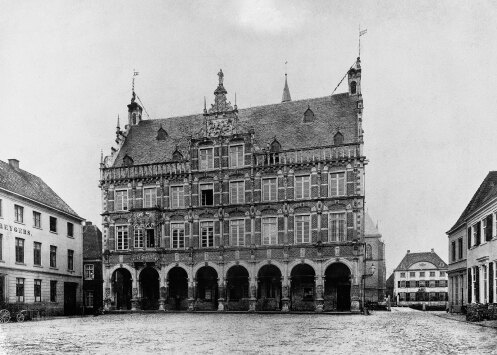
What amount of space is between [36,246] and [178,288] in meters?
12.0

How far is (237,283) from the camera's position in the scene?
4484 cm

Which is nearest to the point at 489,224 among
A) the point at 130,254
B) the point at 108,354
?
the point at 108,354

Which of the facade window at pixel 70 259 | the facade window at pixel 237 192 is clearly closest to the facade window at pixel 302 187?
the facade window at pixel 237 192

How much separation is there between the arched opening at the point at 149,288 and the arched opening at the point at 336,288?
14389 mm

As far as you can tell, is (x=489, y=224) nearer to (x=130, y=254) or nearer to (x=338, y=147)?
(x=338, y=147)

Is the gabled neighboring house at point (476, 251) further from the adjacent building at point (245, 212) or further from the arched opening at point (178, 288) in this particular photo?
the arched opening at point (178, 288)

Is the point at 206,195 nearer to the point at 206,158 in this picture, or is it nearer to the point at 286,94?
the point at 206,158

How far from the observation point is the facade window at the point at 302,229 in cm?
4209

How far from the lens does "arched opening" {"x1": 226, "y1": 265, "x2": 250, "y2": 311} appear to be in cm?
4441

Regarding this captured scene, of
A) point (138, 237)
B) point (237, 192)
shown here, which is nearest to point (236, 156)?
point (237, 192)

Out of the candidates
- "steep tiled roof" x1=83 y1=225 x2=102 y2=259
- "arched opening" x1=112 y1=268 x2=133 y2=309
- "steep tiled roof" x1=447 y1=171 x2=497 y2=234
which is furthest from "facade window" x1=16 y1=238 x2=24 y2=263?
"steep tiled roof" x1=447 y1=171 x2=497 y2=234

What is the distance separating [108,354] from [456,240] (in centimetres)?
3612

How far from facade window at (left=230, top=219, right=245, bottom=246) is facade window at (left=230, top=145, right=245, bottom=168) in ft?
15.0

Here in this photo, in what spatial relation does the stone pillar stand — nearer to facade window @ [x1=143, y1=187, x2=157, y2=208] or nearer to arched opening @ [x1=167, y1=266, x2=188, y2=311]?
arched opening @ [x1=167, y1=266, x2=188, y2=311]
